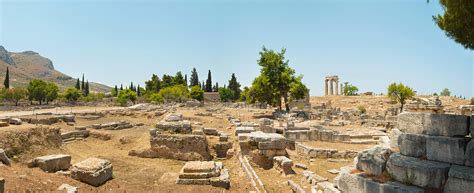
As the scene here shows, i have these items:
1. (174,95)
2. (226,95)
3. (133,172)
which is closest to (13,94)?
(174,95)

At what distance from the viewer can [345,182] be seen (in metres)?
7.21

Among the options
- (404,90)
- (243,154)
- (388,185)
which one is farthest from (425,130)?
(404,90)

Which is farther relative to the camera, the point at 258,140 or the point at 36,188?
the point at 258,140

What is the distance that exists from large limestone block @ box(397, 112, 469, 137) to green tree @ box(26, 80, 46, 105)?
74.2 meters

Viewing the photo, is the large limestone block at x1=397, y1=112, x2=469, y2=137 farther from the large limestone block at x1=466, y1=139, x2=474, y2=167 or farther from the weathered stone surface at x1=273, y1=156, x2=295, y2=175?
the weathered stone surface at x1=273, y1=156, x2=295, y2=175

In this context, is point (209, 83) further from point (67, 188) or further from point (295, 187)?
point (67, 188)

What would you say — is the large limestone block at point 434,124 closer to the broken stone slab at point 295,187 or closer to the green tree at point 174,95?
the broken stone slab at point 295,187

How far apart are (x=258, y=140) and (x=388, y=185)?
7.01m

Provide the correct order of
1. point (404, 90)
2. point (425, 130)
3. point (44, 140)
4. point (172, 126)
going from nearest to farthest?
1. point (425, 130)
2. point (44, 140)
3. point (172, 126)
4. point (404, 90)

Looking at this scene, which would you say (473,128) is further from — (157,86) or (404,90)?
(157,86)

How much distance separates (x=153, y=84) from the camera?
296 ft

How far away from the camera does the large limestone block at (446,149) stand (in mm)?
5992

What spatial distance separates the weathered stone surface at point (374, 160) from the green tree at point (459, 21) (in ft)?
10.1

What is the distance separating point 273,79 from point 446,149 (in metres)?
32.3
